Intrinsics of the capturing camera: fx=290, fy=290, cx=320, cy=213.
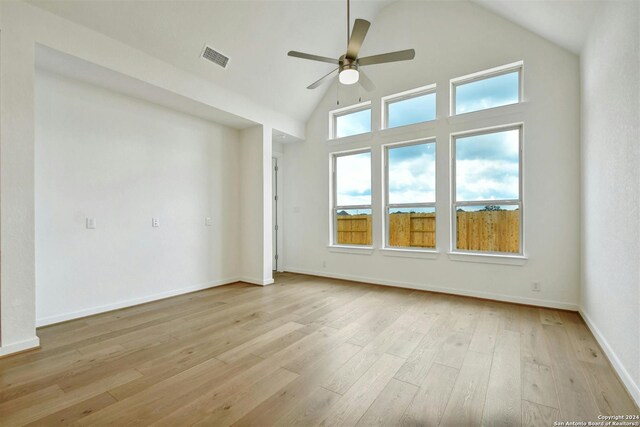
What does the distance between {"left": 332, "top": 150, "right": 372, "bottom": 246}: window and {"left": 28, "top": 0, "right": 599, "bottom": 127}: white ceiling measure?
1533 millimetres

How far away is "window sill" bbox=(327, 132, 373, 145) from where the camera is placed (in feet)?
16.8

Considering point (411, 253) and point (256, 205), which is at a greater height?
point (256, 205)

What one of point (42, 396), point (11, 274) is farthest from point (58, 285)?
point (42, 396)

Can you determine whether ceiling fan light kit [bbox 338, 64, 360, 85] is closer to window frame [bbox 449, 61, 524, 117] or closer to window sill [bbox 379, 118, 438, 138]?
window sill [bbox 379, 118, 438, 138]

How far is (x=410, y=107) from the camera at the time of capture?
4.80 m

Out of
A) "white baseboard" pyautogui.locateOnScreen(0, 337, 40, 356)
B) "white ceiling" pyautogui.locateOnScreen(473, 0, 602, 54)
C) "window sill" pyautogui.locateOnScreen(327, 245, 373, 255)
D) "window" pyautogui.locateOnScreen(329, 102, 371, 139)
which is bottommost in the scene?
"white baseboard" pyautogui.locateOnScreen(0, 337, 40, 356)

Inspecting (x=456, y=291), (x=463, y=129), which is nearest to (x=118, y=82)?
(x=463, y=129)

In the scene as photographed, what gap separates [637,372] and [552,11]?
3.33 metres

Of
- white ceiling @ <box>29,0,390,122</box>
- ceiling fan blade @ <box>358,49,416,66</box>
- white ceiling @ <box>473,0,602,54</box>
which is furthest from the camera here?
white ceiling @ <box>29,0,390,122</box>

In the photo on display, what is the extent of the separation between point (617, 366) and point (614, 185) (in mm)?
1355

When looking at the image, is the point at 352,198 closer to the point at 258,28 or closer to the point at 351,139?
the point at 351,139

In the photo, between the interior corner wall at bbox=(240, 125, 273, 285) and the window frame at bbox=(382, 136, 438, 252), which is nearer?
the window frame at bbox=(382, 136, 438, 252)

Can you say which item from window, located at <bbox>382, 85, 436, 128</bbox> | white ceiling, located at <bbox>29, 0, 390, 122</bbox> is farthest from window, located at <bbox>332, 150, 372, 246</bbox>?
white ceiling, located at <bbox>29, 0, 390, 122</bbox>

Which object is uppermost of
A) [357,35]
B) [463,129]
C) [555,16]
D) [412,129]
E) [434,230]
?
[555,16]
